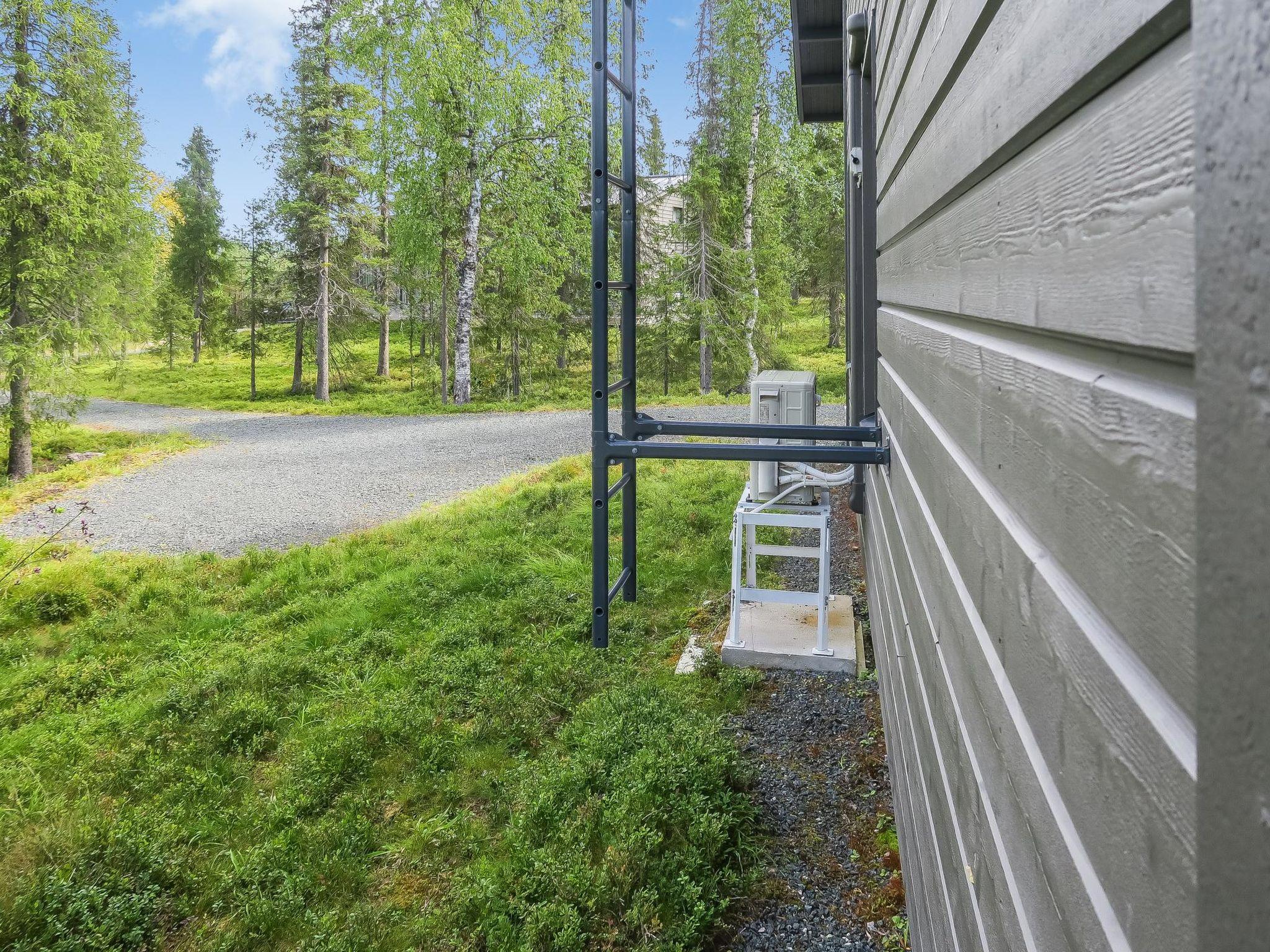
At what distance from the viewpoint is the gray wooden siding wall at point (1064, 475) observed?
0.50 metres

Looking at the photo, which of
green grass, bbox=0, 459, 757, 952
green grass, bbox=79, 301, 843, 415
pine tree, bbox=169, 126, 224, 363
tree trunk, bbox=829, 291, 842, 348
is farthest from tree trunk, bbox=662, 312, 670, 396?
pine tree, bbox=169, 126, 224, 363

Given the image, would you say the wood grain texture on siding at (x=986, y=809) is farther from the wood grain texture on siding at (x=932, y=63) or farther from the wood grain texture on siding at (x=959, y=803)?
the wood grain texture on siding at (x=932, y=63)

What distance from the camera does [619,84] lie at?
4023 millimetres

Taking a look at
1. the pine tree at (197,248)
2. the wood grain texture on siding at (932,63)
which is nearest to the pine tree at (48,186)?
the wood grain texture on siding at (932,63)

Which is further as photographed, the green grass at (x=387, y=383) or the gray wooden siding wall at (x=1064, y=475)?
the green grass at (x=387, y=383)

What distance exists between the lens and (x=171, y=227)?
30.2 meters

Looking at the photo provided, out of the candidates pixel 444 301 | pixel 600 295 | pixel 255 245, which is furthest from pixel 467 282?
pixel 600 295

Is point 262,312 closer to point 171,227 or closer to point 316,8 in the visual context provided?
point 316,8

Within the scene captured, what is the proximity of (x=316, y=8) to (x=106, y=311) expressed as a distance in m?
12.0

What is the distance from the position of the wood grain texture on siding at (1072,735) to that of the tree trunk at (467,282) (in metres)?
16.6

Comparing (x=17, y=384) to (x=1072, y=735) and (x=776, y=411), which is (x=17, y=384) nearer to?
(x=776, y=411)

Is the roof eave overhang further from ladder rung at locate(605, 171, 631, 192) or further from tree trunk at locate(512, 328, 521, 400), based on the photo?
tree trunk at locate(512, 328, 521, 400)

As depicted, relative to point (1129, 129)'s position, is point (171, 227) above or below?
above

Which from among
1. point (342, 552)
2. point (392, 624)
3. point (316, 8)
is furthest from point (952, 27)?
point (316, 8)
